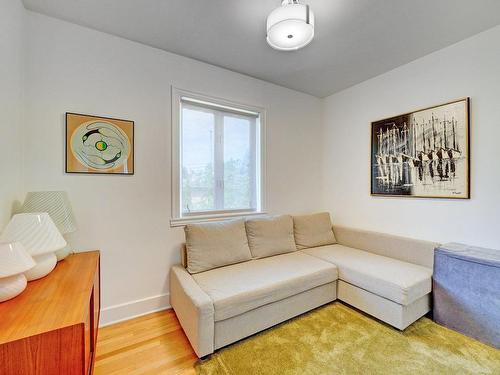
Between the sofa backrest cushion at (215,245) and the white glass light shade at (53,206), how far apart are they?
886 millimetres

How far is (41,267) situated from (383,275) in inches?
96.4

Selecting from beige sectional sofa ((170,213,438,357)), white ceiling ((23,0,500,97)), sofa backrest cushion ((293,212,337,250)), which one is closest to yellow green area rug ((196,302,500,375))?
beige sectional sofa ((170,213,438,357))

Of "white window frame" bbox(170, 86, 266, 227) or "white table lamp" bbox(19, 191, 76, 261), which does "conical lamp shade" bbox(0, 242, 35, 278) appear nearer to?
"white table lamp" bbox(19, 191, 76, 261)

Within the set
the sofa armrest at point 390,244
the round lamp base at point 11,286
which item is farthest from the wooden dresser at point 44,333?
the sofa armrest at point 390,244

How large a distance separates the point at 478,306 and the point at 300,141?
7.91ft

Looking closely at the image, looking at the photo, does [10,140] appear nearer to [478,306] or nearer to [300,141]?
[300,141]

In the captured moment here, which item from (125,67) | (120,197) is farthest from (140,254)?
(125,67)

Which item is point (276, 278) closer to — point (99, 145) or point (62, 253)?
point (62, 253)

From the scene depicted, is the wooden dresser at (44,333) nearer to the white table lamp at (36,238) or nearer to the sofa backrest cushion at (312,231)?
the white table lamp at (36,238)

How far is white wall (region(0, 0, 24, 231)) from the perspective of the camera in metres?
1.35

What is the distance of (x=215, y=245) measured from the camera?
7.16 feet

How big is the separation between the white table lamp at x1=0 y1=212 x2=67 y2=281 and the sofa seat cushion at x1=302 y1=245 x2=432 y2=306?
2.29 m

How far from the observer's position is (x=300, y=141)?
10.7 ft

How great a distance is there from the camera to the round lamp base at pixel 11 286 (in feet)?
3.18
